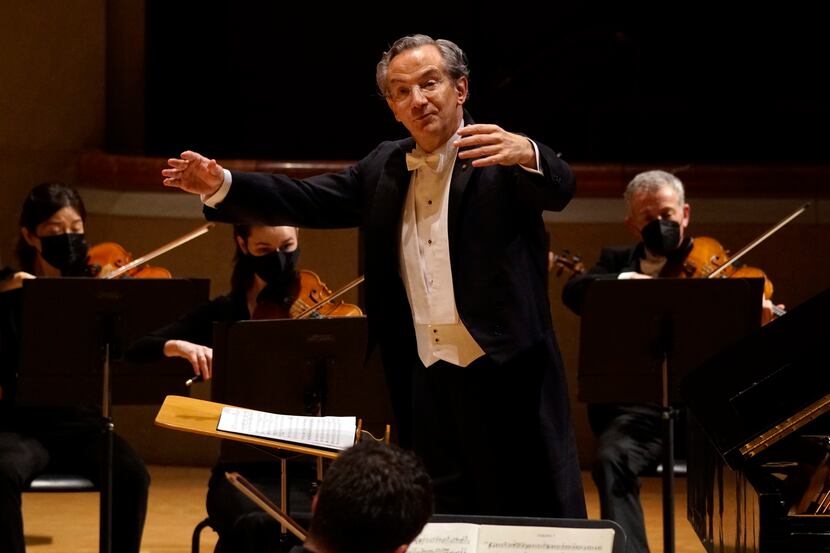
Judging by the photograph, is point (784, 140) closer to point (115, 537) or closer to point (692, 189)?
point (692, 189)

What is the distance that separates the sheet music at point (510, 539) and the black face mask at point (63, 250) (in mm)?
2167

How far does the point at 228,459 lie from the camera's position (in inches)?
125

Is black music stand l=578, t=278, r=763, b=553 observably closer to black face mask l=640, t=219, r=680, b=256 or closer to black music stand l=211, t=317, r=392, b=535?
black face mask l=640, t=219, r=680, b=256

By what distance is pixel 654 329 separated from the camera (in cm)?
352

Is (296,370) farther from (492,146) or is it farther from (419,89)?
(492,146)

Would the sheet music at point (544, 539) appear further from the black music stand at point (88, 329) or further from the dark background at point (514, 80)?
the dark background at point (514, 80)

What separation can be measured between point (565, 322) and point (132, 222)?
70.5 inches

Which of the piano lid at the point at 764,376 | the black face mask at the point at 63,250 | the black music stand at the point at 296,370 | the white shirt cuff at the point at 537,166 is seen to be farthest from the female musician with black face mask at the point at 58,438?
the white shirt cuff at the point at 537,166

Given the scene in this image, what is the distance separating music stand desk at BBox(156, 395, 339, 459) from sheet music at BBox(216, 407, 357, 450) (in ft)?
0.04

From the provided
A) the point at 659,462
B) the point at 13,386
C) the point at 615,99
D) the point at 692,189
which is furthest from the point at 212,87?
the point at 659,462

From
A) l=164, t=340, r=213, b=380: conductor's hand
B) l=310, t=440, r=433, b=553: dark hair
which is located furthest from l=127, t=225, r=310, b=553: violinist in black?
l=310, t=440, r=433, b=553: dark hair

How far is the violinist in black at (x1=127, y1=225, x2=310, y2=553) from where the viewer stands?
3.32m

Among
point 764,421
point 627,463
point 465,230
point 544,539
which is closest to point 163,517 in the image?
point 627,463

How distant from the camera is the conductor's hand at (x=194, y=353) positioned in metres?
3.45
